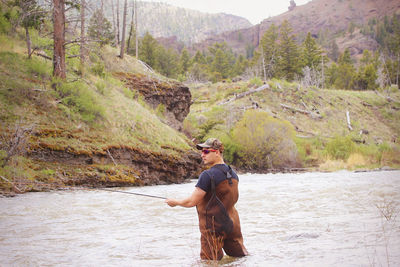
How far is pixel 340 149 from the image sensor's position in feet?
105

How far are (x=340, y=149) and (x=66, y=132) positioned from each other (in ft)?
85.4

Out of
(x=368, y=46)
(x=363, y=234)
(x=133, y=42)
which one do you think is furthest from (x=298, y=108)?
(x=368, y=46)

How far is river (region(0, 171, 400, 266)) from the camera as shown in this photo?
15.2 ft

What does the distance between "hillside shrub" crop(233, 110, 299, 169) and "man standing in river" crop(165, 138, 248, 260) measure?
2142cm

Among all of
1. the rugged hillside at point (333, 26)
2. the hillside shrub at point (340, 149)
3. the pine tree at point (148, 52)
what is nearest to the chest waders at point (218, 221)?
the hillside shrub at point (340, 149)

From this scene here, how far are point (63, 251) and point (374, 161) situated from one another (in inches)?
1199

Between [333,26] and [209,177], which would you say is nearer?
[209,177]

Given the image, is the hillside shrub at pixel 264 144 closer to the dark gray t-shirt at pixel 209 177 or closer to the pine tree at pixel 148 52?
the dark gray t-shirt at pixel 209 177

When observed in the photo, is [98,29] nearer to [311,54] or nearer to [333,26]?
[311,54]

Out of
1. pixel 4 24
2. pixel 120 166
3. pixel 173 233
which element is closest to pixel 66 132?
pixel 120 166

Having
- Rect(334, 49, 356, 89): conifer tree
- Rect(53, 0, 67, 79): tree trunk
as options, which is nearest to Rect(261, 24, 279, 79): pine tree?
Rect(334, 49, 356, 89): conifer tree

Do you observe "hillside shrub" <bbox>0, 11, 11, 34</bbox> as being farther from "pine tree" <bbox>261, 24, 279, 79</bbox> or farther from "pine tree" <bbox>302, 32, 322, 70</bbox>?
"pine tree" <bbox>302, 32, 322, 70</bbox>

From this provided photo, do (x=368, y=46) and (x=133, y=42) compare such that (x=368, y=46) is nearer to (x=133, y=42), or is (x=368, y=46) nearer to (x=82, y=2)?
(x=133, y=42)

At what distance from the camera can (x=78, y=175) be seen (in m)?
12.0
